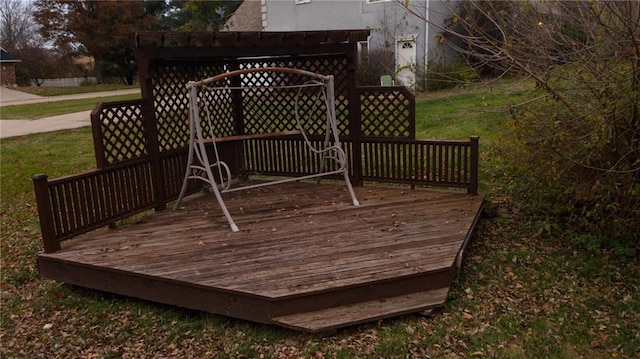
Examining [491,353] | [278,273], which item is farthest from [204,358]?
[491,353]

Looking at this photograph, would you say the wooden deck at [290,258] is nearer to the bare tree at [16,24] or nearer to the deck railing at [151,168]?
the deck railing at [151,168]

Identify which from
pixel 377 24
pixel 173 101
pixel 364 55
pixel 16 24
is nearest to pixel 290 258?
pixel 173 101

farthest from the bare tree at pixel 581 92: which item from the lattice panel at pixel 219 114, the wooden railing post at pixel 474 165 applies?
the lattice panel at pixel 219 114

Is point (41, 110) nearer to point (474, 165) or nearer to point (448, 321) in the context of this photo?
point (474, 165)

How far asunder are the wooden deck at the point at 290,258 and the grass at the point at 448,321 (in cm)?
13

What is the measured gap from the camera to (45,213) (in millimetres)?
4141

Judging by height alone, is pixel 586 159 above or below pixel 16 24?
below

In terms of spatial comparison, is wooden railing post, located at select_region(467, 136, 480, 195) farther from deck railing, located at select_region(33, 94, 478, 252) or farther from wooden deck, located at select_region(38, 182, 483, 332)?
wooden deck, located at select_region(38, 182, 483, 332)

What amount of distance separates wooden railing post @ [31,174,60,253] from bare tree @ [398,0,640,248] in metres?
3.05

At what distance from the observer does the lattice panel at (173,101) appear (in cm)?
538

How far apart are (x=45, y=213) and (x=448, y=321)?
3.12 m

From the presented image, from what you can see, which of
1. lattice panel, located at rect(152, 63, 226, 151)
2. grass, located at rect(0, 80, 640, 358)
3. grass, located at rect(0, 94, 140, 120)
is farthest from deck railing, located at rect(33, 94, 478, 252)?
grass, located at rect(0, 94, 140, 120)

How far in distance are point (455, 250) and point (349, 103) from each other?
8.07 ft

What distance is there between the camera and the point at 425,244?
13.6 feet
